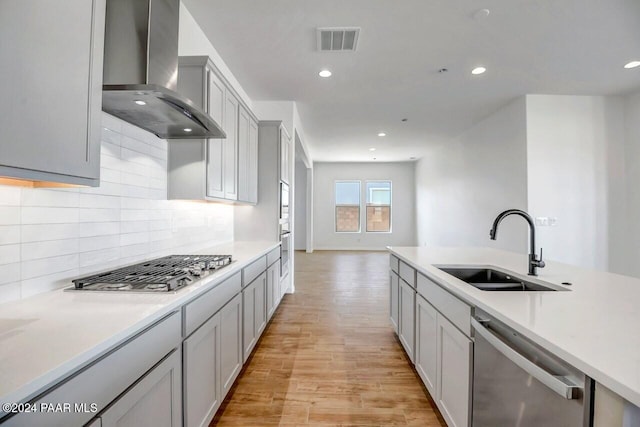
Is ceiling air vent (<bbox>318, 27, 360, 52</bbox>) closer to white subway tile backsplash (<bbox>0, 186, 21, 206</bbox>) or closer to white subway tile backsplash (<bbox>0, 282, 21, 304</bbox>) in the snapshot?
white subway tile backsplash (<bbox>0, 186, 21, 206</bbox>)

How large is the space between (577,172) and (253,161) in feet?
15.4

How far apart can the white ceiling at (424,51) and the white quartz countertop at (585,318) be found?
7.34ft

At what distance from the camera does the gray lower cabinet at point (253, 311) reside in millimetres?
2145

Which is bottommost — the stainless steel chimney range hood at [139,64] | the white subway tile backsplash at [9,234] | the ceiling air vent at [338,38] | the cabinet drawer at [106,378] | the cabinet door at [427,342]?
the cabinet door at [427,342]

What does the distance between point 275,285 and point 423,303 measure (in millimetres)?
1827

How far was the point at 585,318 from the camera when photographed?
38.3 inches

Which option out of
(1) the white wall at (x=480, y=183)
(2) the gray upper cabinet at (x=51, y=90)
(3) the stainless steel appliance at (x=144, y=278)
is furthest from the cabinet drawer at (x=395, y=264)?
(1) the white wall at (x=480, y=183)

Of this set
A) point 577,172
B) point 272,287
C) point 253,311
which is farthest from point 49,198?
point 577,172

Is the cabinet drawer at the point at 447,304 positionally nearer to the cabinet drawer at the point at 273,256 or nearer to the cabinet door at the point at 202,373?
the cabinet door at the point at 202,373

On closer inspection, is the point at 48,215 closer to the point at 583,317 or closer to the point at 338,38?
the point at 583,317

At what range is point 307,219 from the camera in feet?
30.0

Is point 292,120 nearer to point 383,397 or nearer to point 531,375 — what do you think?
point 383,397

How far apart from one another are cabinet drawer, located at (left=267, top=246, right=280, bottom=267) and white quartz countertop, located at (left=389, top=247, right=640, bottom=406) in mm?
1748

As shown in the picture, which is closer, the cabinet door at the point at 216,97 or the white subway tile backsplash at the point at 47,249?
the white subway tile backsplash at the point at 47,249
